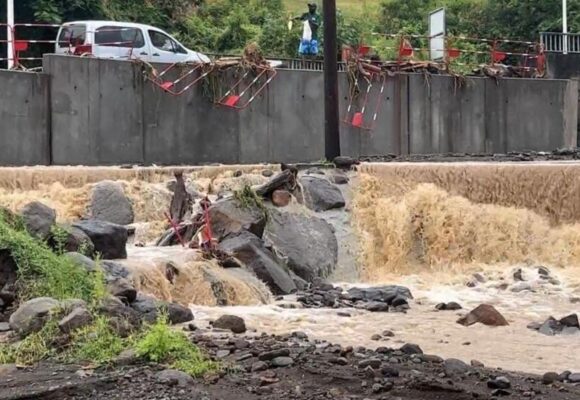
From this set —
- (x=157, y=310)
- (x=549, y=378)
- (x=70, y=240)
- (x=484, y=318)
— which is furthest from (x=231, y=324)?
(x=549, y=378)

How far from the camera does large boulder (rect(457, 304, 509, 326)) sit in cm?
1112

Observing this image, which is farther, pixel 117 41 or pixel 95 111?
pixel 117 41

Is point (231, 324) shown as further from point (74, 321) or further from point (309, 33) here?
point (309, 33)

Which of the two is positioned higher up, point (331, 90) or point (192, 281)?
point (331, 90)

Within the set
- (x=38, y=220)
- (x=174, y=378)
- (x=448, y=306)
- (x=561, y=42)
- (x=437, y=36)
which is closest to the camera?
(x=174, y=378)

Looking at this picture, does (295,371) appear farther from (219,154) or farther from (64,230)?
(219,154)

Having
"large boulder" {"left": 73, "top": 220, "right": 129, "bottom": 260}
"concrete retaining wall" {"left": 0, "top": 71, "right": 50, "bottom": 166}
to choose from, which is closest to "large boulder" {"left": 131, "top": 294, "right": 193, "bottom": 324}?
"large boulder" {"left": 73, "top": 220, "right": 129, "bottom": 260}

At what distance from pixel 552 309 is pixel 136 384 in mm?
7312

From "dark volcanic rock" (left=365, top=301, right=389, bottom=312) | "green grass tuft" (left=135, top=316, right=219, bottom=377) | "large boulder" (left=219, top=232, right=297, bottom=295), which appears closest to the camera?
"green grass tuft" (left=135, top=316, right=219, bottom=377)

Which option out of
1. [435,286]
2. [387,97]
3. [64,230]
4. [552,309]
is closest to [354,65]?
[387,97]

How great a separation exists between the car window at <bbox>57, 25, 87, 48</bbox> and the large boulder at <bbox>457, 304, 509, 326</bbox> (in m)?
15.2

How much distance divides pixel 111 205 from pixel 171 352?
8.54m

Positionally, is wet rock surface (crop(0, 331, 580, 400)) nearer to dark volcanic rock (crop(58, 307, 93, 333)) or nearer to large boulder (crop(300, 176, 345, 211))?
dark volcanic rock (crop(58, 307, 93, 333))

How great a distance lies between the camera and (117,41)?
78.9 ft
